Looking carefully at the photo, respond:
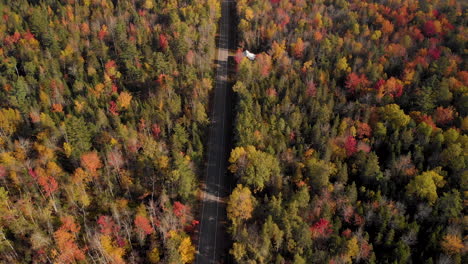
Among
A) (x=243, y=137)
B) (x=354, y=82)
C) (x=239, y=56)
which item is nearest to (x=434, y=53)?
(x=354, y=82)

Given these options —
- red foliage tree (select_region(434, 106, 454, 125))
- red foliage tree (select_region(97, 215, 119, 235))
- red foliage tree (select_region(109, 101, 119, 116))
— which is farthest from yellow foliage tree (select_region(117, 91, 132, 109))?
red foliage tree (select_region(434, 106, 454, 125))

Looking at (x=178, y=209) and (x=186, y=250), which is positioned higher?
(x=178, y=209)

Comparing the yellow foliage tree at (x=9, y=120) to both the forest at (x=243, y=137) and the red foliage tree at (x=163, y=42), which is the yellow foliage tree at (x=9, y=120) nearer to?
the forest at (x=243, y=137)

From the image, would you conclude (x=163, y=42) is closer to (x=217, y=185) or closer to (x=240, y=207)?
(x=217, y=185)

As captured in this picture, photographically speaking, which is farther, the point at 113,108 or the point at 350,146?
the point at 113,108

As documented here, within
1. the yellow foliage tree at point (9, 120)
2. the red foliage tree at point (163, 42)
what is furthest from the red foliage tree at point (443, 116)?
the yellow foliage tree at point (9, 120)

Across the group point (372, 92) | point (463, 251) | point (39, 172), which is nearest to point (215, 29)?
point (372, 92)
